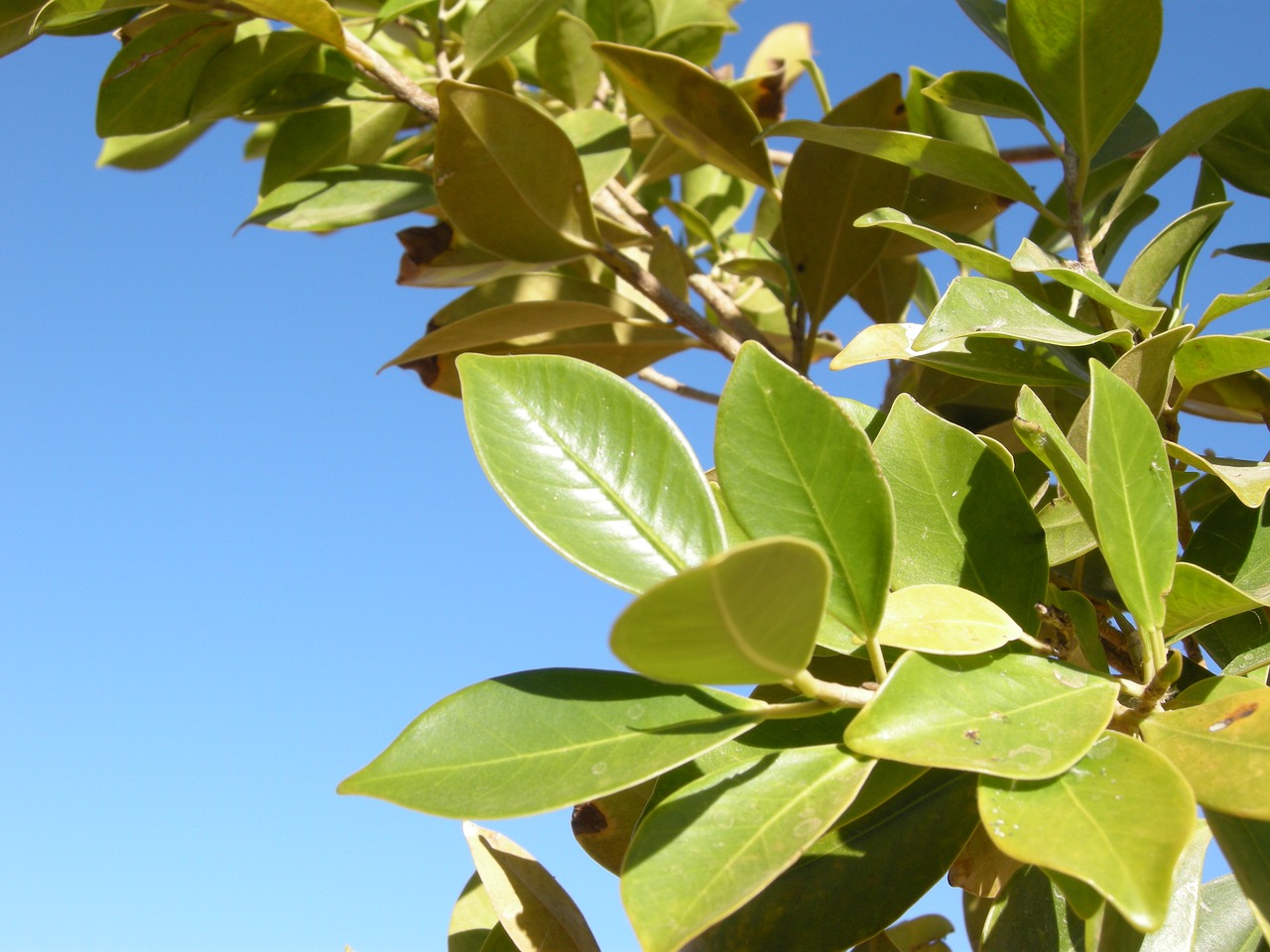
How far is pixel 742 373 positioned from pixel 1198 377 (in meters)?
0.41

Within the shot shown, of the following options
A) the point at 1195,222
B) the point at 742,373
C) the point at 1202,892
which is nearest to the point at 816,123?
the point at 1195,222

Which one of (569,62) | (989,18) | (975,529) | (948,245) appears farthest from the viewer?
(569,62)

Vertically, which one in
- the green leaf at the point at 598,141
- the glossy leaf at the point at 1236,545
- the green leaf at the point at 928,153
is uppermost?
the green leaf at the point at 598,141

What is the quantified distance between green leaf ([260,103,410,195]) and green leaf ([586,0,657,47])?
39cm

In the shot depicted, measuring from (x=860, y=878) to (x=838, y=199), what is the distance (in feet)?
2.51

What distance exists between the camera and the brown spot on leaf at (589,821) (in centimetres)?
87

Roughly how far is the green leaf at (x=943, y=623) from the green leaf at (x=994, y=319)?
19cm

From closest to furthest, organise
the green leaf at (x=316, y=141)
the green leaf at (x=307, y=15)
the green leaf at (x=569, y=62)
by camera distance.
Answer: the green leaf at (x=307, y=15), the green leaf at (x=316, y=141), the green leaf at (x=569, y=62)

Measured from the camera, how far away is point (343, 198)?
136cm

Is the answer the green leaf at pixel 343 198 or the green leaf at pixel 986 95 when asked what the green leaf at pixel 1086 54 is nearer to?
the green leaf at pixel 986 95

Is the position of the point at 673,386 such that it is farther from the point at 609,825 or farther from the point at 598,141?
the point at 609,825

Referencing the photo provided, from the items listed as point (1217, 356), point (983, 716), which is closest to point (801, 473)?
point (983, 716)

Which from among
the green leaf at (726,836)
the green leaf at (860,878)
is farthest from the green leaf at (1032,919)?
the green leaf at (726,836)

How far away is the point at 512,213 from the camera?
119 centimetres
